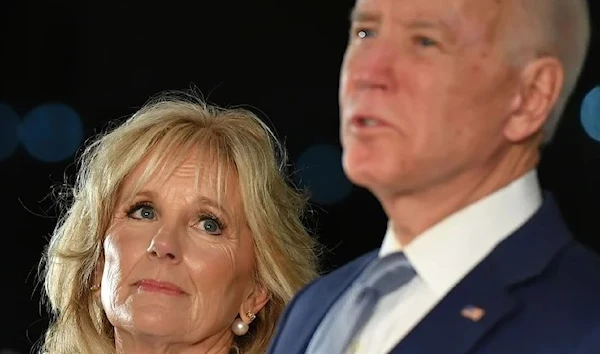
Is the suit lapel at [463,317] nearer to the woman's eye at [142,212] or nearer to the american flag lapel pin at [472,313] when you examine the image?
the american flag lapel pin at [472,313]

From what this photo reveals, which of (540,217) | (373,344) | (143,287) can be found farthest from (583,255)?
(143,287)

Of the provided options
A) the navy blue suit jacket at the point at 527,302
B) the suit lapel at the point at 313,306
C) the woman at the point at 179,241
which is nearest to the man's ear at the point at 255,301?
the woman at the point at 179,241

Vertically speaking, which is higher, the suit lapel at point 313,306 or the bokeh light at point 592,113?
the suit lapel at point 313,306

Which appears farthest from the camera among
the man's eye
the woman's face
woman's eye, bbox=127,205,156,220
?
woman's eye, bbox=127,205,156,220

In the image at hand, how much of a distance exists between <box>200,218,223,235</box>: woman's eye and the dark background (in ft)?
3.76

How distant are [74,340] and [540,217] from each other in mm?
1452

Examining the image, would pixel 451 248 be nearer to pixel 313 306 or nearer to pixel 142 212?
pixel 313 306

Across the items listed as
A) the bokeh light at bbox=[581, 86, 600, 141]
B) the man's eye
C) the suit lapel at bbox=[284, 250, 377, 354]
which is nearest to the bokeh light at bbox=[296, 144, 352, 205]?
the bokeh light at bbox=[581, 86, 600, 141]

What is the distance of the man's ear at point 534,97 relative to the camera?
4.44 ft

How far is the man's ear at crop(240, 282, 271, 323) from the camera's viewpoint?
8.20 ft

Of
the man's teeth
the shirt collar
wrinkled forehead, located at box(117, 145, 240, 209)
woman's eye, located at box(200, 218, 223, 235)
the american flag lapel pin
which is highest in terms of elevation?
the man's teeth

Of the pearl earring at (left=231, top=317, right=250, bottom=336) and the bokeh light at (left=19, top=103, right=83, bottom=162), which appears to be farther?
the bokeh light at (left=19, top=103, right=83, bottom=162)

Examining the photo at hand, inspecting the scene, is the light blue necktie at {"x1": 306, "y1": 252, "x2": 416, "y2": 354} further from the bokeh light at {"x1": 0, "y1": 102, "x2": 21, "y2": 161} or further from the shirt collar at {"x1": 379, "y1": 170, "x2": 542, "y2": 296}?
the bokeh light at {"x1": 0, "y1": 102, "x2": 21, "y2": 161}

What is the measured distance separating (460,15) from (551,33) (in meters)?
0.10
